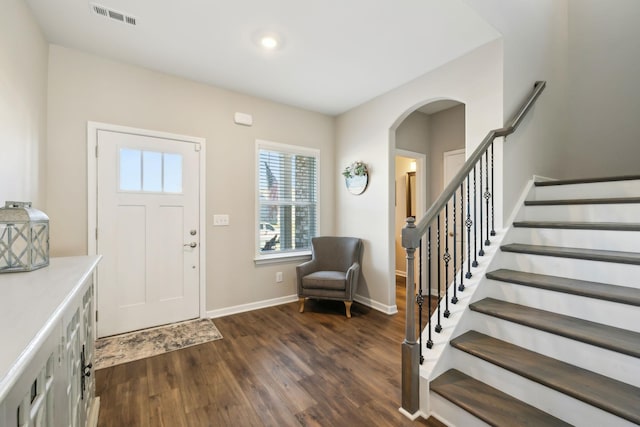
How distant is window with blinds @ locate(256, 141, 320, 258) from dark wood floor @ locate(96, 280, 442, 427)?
116 centimetres

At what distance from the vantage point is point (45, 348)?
0.73 meters

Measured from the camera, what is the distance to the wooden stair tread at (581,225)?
1772 mm

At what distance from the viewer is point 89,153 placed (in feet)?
8.36

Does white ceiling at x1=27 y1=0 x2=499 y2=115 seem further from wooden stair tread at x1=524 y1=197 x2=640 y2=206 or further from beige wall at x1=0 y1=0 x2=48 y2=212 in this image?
wooden stair tread at x1=524 y1=197 x2=640 y2=206

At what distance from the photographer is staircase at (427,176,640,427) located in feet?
4.30

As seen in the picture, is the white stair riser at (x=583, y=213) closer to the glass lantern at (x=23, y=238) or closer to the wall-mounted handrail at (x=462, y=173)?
the wall-mounted handrail at (x=462, y=173)

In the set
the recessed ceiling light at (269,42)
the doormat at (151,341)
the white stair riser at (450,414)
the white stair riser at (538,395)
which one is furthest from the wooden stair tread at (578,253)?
the doormat at (151,341)

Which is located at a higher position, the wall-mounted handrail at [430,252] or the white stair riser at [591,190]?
the white stair riser at [591,190]

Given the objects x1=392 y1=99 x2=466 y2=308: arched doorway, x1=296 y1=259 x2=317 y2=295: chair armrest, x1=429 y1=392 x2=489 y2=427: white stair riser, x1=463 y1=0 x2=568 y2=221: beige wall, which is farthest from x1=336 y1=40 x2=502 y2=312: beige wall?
x1=429 y1=392 x2=489 y2=427: white stair riser

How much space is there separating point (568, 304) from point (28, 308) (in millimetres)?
2450

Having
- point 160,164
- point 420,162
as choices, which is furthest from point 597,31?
point 160,164

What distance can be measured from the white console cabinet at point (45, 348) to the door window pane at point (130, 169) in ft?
4.69

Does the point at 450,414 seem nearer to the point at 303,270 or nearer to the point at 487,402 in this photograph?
the point at 487,402

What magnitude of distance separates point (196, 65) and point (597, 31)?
13.7 feet
